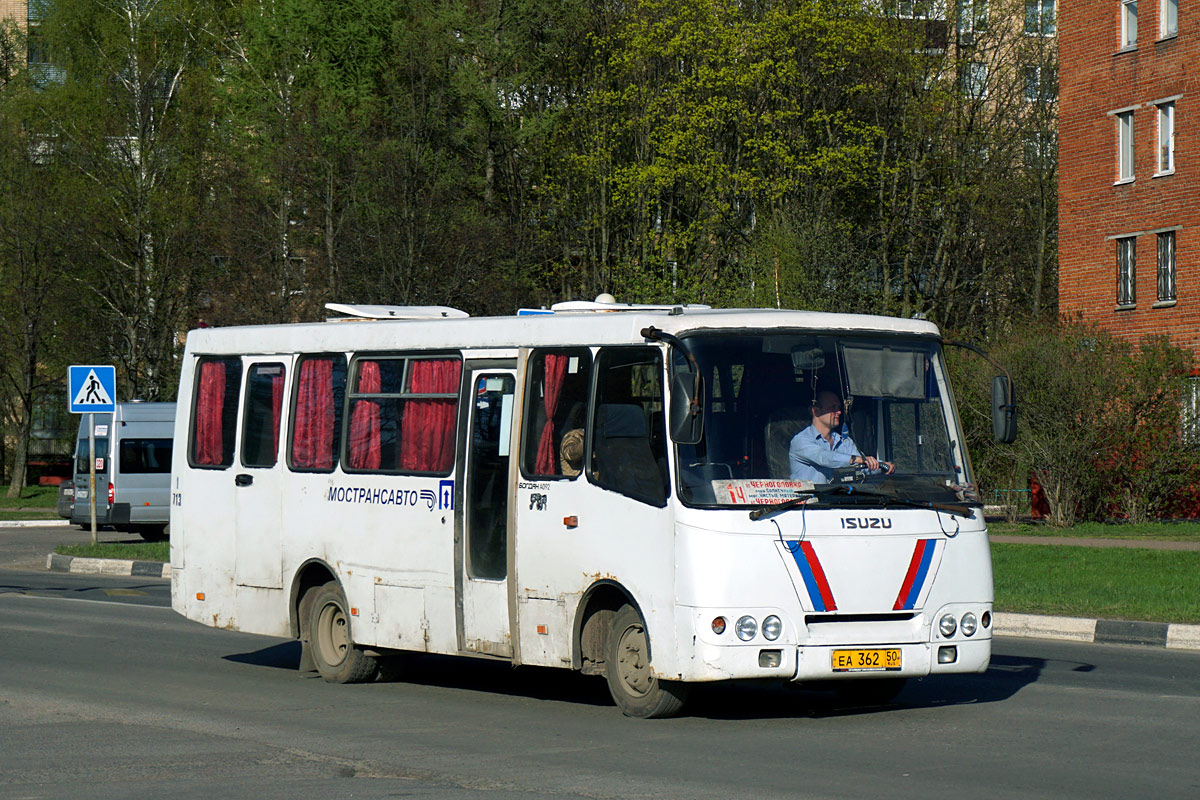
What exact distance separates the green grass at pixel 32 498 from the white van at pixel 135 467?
14931 mm

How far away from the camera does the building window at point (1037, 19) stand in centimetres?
5447

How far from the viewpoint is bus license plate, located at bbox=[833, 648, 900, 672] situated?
10305 millimetres

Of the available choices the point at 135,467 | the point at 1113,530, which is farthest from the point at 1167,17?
A: the point at 135,467

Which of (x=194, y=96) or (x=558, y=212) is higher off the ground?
(x=194, y=96)

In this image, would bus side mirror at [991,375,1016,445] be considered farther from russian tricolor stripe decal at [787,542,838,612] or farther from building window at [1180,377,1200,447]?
building window at [1180,377,1200,447]

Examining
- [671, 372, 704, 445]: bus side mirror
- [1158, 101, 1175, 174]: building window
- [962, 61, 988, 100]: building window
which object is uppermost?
[962, 61, 988, 100]: building window

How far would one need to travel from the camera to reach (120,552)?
27906 millimetres

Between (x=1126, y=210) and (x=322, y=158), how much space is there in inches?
756

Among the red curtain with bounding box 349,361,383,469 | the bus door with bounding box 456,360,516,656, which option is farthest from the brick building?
the bus door with bounding box 456,360,516,656

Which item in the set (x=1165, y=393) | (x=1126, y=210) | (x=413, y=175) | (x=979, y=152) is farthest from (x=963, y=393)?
(x=979, y=152)

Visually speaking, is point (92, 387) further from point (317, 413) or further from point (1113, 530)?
A: point (1113, 530)

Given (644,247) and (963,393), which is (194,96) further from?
(963,393)

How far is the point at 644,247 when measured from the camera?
170ft

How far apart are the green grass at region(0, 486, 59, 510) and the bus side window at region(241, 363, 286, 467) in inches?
1452
